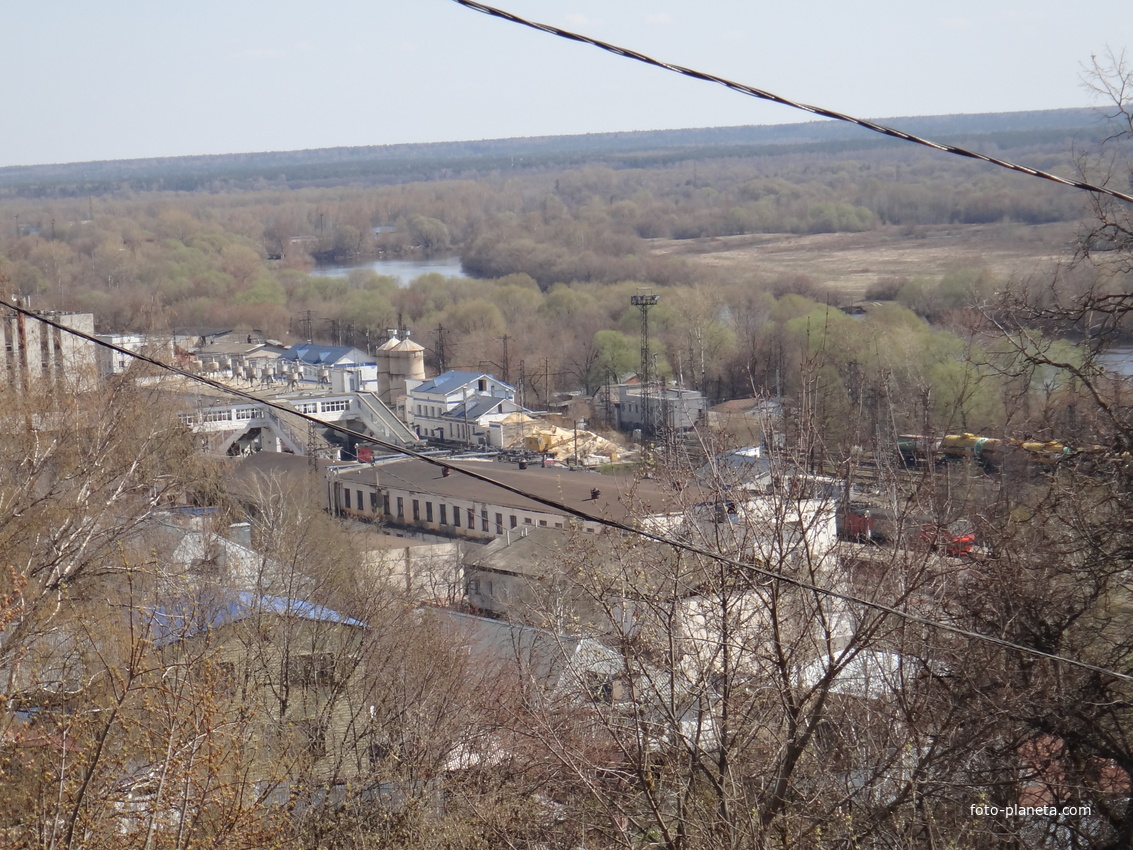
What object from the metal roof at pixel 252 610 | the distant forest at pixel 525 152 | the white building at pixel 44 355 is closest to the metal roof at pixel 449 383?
the white building at pixel 44 355

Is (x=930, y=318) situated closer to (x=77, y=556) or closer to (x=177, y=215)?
(x=77, y=556)

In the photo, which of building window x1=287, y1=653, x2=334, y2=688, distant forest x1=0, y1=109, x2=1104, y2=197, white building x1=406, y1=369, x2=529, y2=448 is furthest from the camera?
distant forest x1=0, y1=109, x2=1104, y2=197

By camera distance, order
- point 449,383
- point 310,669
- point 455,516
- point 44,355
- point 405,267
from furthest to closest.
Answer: point 405,267 → point 449,383 → point 44,355 → point 455,516 → point 310,669

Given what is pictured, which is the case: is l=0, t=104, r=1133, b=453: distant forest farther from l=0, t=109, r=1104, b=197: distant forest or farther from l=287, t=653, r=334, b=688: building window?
l=287, t=653, r=334, b=688: building window

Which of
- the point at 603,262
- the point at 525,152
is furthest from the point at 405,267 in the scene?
the point at 525,152

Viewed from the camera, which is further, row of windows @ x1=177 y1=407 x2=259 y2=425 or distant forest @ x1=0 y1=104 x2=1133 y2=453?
distant forest @ x1=0 y1=104 x2=1133 y2=453

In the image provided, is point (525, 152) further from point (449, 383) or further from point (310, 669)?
point (310, 669)

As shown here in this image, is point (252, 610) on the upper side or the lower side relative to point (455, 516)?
upper

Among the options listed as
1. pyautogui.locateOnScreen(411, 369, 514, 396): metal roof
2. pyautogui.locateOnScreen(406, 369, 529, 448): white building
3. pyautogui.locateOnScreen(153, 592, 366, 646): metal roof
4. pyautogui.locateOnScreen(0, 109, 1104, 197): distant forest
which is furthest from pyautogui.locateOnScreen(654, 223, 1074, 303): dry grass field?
pyautogui.locateOnScreen(153, 592, 366, 646): metal roof
